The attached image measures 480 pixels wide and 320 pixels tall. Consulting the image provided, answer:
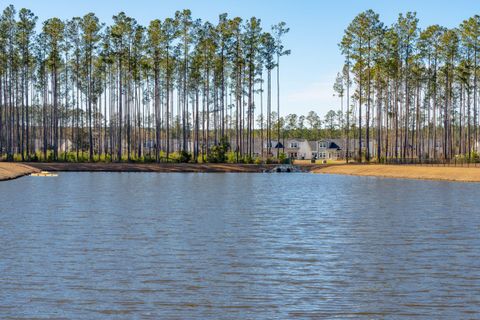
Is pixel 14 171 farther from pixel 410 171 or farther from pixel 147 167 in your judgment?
pixel 410 171

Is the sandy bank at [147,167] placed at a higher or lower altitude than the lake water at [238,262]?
higher

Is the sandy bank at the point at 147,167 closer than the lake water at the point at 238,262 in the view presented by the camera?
No

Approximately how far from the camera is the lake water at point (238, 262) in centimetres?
1493

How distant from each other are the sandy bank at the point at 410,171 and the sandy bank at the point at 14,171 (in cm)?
4286

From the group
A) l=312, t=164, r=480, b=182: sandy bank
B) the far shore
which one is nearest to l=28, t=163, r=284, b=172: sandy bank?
the far shore

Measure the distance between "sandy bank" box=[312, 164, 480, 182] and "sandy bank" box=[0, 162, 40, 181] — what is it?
42.9m

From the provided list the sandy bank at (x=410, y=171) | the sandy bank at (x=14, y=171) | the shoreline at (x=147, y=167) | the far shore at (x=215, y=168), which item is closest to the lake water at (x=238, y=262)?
the sandy bank at (x=14, y=171)

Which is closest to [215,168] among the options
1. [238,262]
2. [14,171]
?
[14,171]

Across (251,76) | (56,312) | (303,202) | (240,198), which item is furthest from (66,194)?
(251,76)

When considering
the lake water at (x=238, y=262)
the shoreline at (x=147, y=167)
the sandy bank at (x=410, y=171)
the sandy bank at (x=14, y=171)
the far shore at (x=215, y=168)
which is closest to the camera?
A: the lake water at (x=238, y=262)

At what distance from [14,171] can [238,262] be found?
6868 centimetres

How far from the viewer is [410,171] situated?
88.4 m

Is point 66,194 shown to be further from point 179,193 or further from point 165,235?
point 165,235

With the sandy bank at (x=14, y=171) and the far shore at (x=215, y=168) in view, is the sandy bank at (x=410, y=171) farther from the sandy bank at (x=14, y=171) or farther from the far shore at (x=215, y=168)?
the sandy bank at (x=14, y=171)
